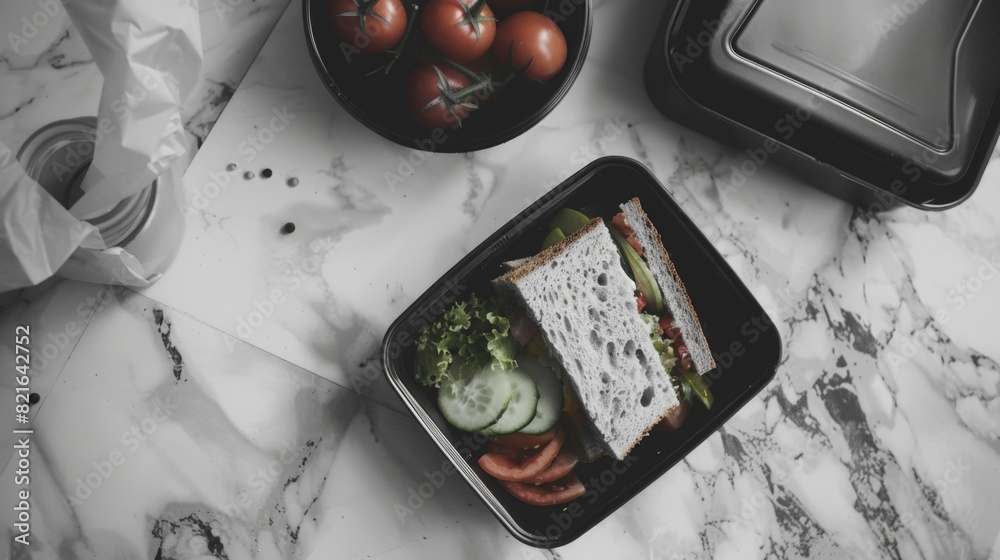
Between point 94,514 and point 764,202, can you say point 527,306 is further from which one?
point 94,514

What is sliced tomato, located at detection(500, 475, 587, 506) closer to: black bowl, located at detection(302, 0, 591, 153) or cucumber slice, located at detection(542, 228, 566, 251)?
cucumber slice, located at detection(542, 228, 566, 251)

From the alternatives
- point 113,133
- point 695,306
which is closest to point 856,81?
point 695,306

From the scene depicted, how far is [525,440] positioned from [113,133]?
2.43 feet

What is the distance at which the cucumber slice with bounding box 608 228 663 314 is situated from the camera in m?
1.21

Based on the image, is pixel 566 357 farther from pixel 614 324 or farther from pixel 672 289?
Result: pixel 672 289

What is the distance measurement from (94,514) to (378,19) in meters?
0.94

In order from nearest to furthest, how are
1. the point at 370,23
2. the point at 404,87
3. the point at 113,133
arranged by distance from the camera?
the point at 113,133 → the point at 370,23 → the point at 404,87

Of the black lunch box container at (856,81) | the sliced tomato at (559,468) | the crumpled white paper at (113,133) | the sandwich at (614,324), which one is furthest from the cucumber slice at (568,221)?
the crumpled white paper at (113,133)

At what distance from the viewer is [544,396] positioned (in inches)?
46.6

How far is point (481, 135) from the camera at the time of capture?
1151 mm

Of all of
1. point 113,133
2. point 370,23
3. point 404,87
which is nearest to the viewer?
point 113,133

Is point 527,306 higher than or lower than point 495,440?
higher

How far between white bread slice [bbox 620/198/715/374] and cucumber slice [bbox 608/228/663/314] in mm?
15


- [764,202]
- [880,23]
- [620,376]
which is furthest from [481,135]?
[880,23]
